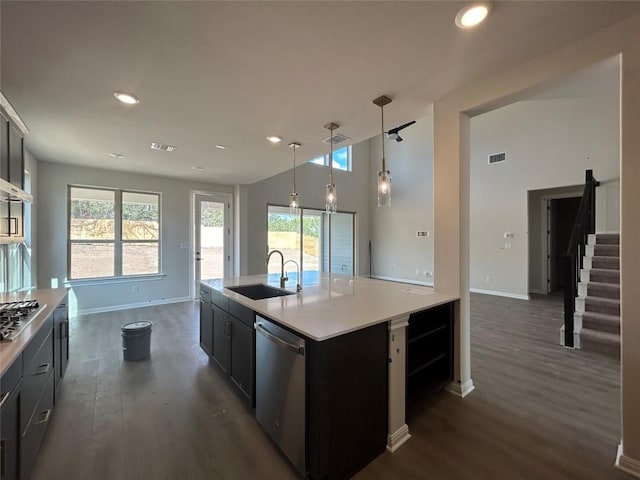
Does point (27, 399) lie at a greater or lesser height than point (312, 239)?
lesser

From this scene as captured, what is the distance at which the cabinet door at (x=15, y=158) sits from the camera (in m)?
2.33

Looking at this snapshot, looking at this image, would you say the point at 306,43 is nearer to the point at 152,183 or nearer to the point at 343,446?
the point at 343,446

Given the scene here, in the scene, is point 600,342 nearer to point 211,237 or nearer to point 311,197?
point 311,197

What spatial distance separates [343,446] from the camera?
1521 millimetres

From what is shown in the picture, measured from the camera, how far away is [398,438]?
1.79 meters

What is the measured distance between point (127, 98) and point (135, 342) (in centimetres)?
246

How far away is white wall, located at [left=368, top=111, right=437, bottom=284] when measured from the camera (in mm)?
7762

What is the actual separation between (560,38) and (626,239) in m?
1.30

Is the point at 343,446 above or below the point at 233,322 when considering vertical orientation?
below

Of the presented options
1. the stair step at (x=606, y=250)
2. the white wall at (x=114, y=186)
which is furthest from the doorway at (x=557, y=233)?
the white wall at (x=114, y=186)

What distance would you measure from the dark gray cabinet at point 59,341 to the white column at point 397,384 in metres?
2.52

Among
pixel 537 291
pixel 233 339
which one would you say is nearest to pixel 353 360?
pixel 233 339

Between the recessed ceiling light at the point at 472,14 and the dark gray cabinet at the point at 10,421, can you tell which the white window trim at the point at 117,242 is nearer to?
the dark gray cabinet at the point at 10,421

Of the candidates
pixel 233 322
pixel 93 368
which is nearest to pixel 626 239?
pixel 233 322
